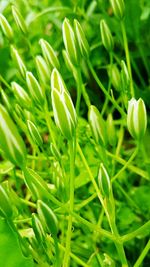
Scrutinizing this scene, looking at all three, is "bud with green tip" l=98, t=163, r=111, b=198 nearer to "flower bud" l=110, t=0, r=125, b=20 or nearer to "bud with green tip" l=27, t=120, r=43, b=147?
"bud with green tip" l=27, t=120, r=43, b=147

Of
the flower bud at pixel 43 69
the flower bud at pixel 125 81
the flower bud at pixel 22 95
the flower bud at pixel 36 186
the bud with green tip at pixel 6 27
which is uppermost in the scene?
the bud with green tip at pixel 6 27

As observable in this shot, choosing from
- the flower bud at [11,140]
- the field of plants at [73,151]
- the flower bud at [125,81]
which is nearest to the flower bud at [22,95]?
the field of plants at [73,151]

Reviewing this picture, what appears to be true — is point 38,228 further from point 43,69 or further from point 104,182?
point 43,69

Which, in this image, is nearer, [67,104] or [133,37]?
[67,104]

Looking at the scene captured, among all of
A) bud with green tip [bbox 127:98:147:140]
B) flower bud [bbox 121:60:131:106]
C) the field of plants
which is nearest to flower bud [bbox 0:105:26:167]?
the field of plants

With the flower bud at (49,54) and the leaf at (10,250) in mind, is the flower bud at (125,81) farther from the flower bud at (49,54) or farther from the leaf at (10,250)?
the leaf at (10,250)

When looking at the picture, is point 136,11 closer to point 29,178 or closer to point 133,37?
point 133,37

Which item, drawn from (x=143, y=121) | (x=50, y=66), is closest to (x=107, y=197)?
(x=143, y=121)
